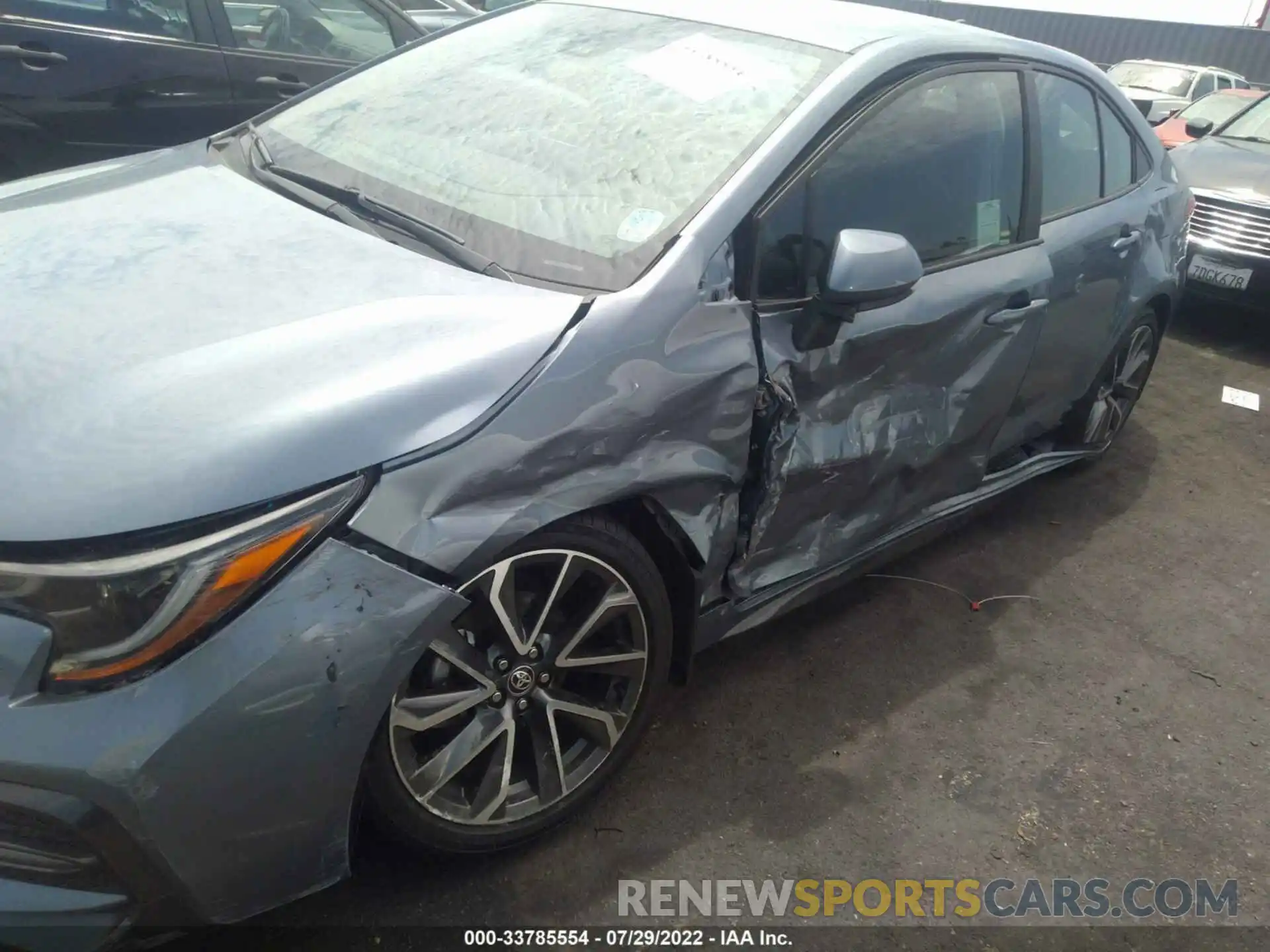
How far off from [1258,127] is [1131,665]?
5.65 m

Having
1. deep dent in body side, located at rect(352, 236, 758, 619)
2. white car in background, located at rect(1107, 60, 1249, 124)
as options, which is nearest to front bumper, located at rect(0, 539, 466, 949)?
deep dent in body side, located at rect(352, 236, 758, 619)

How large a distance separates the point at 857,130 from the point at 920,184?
30 centimetres

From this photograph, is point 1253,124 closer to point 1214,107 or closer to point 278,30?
point 1214,107

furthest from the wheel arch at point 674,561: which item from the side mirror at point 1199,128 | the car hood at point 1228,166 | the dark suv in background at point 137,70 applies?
the side mirror at point 1199,128

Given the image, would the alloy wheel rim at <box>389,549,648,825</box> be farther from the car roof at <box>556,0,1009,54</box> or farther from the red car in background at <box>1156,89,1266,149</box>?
the red car in background at <box>1156,89,1266,149</box>

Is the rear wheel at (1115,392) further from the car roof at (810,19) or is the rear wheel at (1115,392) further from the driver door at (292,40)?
the driver door at (292,40)

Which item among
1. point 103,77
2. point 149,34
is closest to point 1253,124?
point 149,34

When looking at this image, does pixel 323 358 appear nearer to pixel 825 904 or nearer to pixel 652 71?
pixel 652 71

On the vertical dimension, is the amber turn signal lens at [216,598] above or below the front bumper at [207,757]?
above

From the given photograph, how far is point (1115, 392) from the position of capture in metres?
3.98

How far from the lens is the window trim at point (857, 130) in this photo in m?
2.13

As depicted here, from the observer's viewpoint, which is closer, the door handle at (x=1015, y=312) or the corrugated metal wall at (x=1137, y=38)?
the door handle at (x=1015, y=312)

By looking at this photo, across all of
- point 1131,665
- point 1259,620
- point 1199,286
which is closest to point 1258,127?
point 1199,286

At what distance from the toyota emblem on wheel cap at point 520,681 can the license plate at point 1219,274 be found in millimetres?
5259
